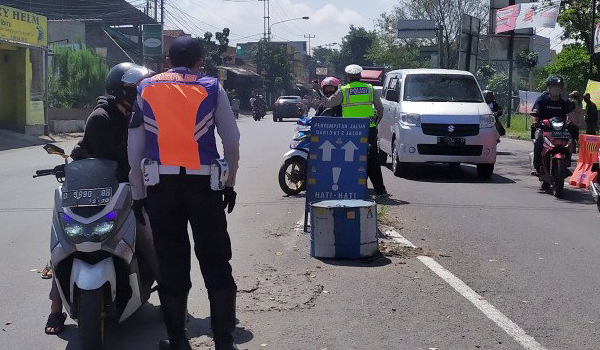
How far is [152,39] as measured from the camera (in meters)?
51.2

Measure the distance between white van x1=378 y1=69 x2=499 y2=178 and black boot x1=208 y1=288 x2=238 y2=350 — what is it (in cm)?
1063

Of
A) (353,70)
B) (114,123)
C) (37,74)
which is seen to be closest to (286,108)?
(37,74)

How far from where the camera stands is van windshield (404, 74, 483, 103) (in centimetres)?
1600

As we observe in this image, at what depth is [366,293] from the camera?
21.6 feet

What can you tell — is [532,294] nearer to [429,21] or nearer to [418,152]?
[418,152]

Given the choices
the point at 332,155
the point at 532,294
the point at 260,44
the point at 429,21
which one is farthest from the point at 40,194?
the point at 260,44

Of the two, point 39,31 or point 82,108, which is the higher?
point 39,31

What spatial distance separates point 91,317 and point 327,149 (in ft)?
15.8

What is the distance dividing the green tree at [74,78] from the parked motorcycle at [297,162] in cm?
2706

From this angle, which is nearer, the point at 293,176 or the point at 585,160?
the point at 293,176

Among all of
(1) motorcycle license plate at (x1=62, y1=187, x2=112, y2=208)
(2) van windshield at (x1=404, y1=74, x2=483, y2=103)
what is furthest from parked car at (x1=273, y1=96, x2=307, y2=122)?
(1) motorcycle license plate at (x1=62, y1=187, x2=112, y2=208)

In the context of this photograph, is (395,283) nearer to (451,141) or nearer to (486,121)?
(451,141)

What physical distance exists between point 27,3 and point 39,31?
80.4ft

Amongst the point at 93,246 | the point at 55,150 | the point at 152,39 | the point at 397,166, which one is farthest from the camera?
the point at 152,39
